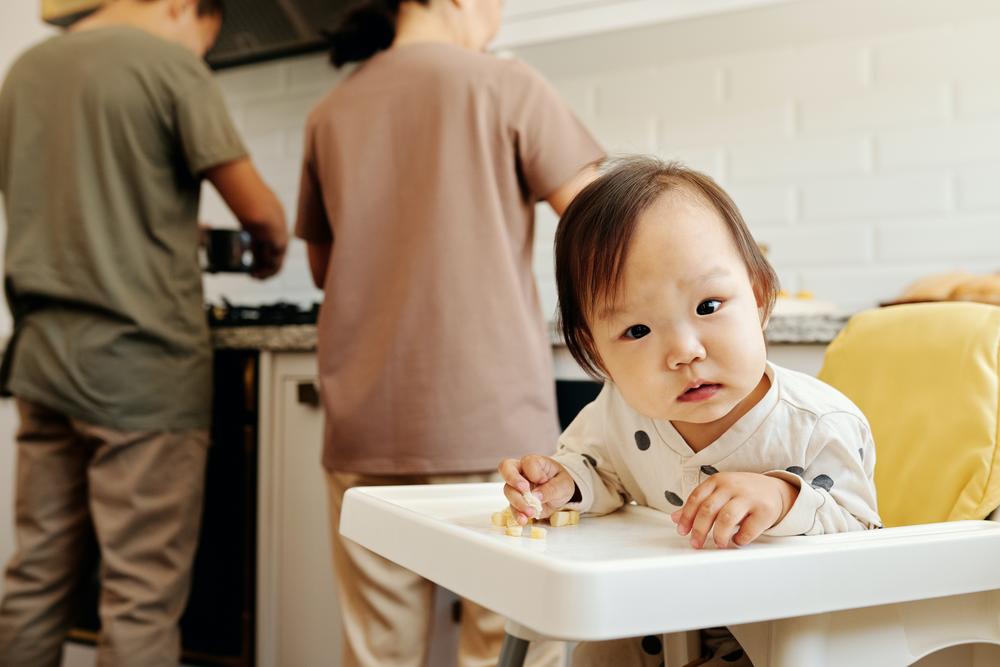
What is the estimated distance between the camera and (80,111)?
1441 mm

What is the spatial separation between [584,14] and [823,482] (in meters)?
1.21

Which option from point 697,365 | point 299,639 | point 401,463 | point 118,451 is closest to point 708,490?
point 697,365

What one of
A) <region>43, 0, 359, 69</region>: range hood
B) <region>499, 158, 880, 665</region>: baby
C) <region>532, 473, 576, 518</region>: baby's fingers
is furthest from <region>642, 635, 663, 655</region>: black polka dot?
<region>43, 0, 359, 69</region>: range hood

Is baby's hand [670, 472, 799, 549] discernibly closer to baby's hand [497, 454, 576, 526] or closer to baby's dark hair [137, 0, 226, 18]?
baby's hand [497, 454, 576, 526]

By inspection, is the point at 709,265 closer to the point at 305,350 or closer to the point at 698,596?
→ the point at 698,596

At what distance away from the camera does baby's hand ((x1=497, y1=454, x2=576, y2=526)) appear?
2.30 feet

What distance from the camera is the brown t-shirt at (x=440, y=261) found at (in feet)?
3.87

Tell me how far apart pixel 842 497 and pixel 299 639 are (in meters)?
1.24

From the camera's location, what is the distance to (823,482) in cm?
68

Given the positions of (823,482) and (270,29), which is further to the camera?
(270,29)

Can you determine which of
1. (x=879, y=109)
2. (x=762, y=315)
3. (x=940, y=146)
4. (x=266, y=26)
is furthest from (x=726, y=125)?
(x=762, y=315)

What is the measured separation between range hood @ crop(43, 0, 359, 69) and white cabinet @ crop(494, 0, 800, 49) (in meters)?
0.56

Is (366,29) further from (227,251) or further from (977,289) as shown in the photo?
(977,289)

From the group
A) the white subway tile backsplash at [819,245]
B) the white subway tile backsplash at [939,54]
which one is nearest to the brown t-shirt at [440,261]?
the white subway tile backsplash at [819,245]
